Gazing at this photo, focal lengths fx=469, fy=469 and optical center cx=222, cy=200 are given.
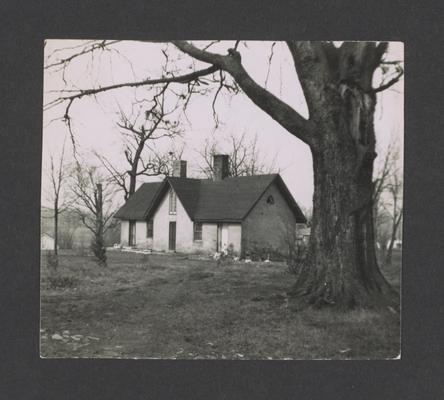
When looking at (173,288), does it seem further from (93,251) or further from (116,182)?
(116,182)

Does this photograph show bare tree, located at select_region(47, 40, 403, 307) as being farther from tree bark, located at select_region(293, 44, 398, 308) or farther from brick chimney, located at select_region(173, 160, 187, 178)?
brick chimney, located at select_region(173, 160, 187, 178)

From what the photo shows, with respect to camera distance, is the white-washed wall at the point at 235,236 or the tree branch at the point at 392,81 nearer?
the tree branch at the point at 392,81

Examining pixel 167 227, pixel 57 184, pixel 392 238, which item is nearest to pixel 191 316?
pixel 167 227

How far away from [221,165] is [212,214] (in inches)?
24.5

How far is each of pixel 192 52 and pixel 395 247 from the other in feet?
10.1

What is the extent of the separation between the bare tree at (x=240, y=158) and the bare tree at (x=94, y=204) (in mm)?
1148

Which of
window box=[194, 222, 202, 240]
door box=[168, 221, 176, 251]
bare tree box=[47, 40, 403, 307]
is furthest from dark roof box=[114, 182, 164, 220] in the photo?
bare tree box=[47, 40, 403, 307]

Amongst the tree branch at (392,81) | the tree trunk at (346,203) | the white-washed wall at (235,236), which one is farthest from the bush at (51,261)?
the tree branch at (392,81)

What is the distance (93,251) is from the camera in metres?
5.29

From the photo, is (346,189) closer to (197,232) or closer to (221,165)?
(221,165)

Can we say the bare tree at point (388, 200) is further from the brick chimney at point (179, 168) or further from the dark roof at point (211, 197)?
the brick chimney at point (179, 168)

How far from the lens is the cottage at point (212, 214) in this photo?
Result: 5328 millimetres

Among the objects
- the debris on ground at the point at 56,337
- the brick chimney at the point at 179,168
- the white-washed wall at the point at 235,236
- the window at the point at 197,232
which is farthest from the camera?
the window at the point at 197,232

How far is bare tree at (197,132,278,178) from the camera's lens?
518cm
